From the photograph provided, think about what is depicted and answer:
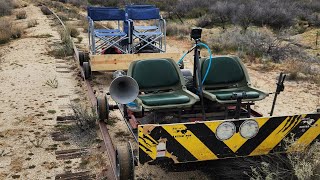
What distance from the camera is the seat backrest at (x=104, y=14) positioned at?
1144 cm

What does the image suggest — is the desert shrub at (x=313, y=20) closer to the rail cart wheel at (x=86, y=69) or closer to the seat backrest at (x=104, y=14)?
the seat backrest at (x=104, y=14)

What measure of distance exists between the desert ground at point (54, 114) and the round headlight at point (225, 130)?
0.92 metres

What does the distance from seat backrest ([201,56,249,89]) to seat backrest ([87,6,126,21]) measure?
21.2 ft

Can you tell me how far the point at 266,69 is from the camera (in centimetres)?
1109

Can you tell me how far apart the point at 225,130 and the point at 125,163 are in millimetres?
1136

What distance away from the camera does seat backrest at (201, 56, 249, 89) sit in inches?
225

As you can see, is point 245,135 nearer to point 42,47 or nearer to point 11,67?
point 11,67

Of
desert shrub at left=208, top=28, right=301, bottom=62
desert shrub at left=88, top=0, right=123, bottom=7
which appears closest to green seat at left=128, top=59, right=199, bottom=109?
desert shrub at left=208, top=28, right=301, bottom=62

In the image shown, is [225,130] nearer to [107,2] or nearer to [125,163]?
[125,163]

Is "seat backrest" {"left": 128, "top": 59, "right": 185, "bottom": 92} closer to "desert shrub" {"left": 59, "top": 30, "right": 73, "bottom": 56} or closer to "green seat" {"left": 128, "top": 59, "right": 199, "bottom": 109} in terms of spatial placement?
"green seat" {"left": 128, "top": 59, "right": 199, "bottom": 109}

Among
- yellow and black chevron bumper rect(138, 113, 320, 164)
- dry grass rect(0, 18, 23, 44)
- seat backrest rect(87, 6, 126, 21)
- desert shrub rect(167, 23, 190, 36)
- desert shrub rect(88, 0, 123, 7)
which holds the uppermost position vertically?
seat backrest rect(87, 6, 126, 21)

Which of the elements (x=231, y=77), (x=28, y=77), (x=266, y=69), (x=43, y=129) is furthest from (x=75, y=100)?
(x=266, y=69)

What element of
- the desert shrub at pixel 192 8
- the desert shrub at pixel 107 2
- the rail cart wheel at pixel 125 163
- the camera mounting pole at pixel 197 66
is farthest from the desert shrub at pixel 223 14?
the rail cart wheel at pixel 125 163

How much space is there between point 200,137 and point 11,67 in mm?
8260
